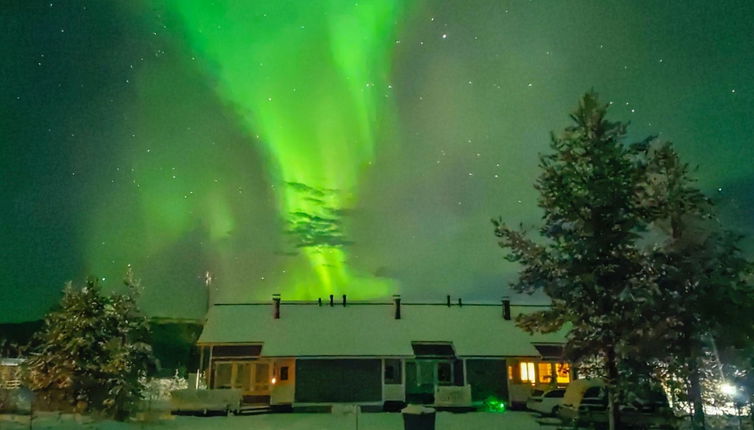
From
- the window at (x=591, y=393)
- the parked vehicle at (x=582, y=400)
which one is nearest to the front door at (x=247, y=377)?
Result: the parked vehicle at (x=582, y=400)

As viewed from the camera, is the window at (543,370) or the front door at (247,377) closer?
the front door at (247,377)

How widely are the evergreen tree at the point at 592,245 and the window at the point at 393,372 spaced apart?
15.9 metres

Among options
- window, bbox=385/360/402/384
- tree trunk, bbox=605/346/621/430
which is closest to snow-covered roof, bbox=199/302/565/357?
window, bbox=385/360/402/384

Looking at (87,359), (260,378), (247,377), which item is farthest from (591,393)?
(87,359)

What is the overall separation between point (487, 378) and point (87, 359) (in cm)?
2088

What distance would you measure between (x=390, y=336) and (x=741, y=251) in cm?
2003

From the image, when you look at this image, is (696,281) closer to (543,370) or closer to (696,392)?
Result: (696,392)

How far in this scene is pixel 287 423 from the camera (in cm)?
2488

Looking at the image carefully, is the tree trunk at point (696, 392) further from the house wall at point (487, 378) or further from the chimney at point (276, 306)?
the chimney at point (276, 306)

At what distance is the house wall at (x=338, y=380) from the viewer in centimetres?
3306

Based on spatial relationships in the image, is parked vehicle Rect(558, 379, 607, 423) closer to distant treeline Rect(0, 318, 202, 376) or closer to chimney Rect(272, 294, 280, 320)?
chimney Rect(272, 294, 280, 320)

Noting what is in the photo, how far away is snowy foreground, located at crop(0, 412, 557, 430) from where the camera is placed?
2270cm

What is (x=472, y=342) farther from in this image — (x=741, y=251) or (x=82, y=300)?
(x=82, y=300)

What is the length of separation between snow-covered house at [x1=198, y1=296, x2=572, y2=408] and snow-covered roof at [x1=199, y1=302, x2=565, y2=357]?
61mm
